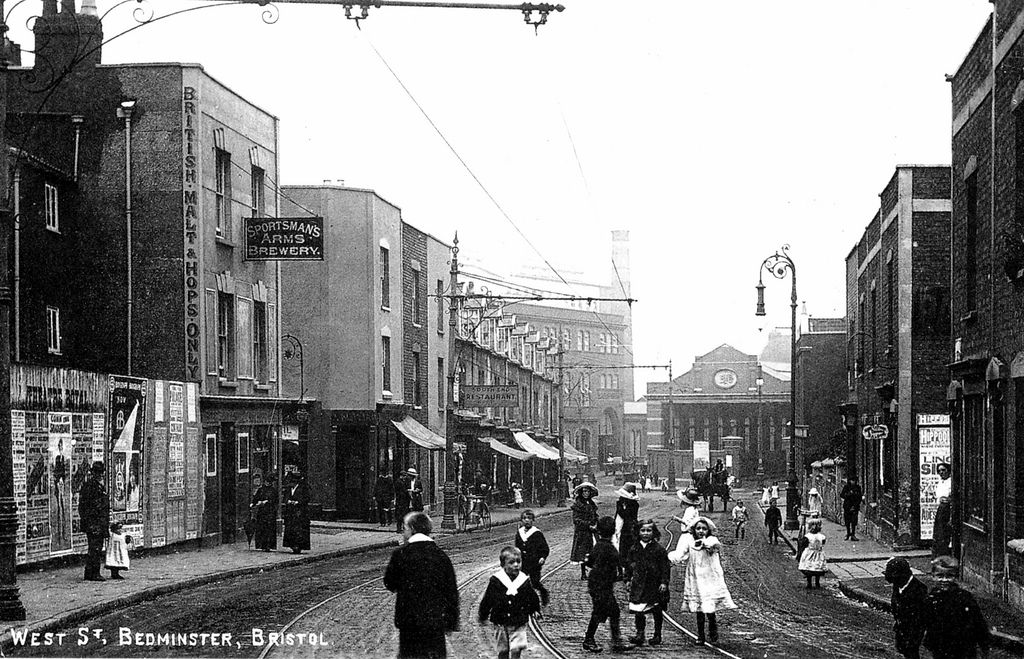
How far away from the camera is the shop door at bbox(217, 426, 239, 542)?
2978 cm

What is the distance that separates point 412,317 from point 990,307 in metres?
28.5

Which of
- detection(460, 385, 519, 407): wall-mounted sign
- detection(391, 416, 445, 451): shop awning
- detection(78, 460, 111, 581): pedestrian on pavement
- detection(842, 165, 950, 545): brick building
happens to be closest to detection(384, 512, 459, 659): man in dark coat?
detection(78, 460, 111, 581): pedestrian on pavement

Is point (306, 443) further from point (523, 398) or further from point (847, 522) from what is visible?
point (523, 398)

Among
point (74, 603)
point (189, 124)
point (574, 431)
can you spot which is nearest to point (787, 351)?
point (574, 431)

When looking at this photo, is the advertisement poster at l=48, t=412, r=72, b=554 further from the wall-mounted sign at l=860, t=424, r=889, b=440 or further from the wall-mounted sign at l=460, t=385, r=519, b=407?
the wall-mounted sign at l=460, t=385, r=519, b=407

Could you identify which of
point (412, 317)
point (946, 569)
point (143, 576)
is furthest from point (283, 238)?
point (946, 569)

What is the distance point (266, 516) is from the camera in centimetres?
2736

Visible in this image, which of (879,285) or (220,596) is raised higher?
(879,285)

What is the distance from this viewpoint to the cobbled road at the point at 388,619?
14.0 m

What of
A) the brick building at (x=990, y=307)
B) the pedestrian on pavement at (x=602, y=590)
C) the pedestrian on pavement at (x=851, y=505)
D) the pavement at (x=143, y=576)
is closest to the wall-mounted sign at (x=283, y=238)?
the pavement at (x=143, y=576)

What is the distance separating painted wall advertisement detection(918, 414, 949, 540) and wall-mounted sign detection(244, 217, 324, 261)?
13.5 metres

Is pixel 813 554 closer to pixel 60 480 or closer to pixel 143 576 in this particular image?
pixel 143 576

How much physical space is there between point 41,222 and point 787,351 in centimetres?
12300

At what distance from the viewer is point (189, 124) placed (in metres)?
28.3
